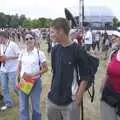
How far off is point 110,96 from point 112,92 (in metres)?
0.05

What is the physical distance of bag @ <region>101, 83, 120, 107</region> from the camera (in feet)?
15.5

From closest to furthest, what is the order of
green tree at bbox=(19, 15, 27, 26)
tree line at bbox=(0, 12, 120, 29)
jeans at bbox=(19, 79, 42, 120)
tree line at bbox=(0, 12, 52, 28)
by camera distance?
jeans at bbox=(19, 79, 42, 120)
tree line at bbox=(0, 12, 120, 29)
tree line at bbox=(0, 12, 52, 28)
green tree at bbox=(19, 15, 27, 26)

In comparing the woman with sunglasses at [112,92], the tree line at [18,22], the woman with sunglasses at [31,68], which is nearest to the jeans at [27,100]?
the woman with sunglasses at [31,68]

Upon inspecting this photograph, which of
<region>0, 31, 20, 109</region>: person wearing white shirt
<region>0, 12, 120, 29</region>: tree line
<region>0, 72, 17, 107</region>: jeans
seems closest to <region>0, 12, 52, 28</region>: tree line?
<region>0, 12, 120, 29</region>: tree line

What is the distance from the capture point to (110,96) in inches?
188

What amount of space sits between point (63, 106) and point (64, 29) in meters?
0.86

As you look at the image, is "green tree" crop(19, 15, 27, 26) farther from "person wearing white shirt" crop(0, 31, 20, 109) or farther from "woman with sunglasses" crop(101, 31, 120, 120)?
"woman with sunglasses" crop(101, 31, 120, 120)

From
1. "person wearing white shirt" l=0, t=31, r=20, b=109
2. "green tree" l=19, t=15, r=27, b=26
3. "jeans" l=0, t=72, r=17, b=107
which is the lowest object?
"green tree" l=19, t=15, r=27, b=26

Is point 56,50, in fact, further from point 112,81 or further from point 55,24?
point 112,81

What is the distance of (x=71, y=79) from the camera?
15.3 ft

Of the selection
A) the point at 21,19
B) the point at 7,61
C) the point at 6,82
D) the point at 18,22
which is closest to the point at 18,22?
the point at 18,22

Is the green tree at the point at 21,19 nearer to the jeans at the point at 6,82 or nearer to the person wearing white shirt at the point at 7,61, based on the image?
the jeans at the point at 6,82

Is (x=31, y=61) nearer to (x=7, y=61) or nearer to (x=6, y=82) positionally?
(x=7, y=61)

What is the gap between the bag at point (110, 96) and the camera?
4.73 meters
